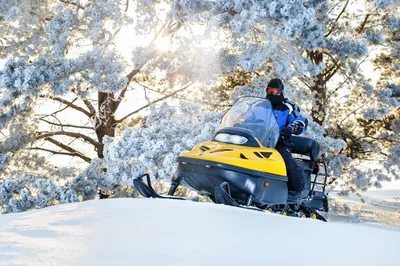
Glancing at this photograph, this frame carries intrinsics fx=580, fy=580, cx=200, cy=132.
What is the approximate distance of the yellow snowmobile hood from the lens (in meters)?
6.33

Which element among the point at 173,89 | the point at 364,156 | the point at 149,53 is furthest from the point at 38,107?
the point at 364,156

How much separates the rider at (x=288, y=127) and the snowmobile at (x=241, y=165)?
133mm

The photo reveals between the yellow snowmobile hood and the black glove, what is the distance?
0.32m

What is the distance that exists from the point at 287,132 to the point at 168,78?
7.54 meters

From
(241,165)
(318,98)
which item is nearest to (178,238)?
(241,165)

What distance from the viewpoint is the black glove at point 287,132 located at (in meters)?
6.93

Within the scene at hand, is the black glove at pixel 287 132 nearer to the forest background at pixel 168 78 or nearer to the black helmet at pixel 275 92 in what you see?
the black helmet at pixel 275 92

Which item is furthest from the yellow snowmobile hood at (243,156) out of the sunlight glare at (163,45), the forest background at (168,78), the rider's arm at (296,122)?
the sunlight glare at (163,45)

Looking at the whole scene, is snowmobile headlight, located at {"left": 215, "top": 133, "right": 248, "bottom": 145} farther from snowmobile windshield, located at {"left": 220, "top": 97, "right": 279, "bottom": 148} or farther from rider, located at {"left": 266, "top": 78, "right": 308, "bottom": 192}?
rider, located at {"left": 266, "top": 78, "right": 308, "bottom": 192}

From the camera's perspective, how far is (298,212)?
27.1 ft

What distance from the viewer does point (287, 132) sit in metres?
6.93

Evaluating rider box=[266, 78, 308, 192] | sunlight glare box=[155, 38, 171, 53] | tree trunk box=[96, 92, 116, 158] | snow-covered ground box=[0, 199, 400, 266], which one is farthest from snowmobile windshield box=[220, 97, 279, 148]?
tree trunk box=[96, 92, 116, 158]

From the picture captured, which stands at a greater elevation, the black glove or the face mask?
the face mask

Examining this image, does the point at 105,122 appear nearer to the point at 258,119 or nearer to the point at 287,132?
the point at 258,119
